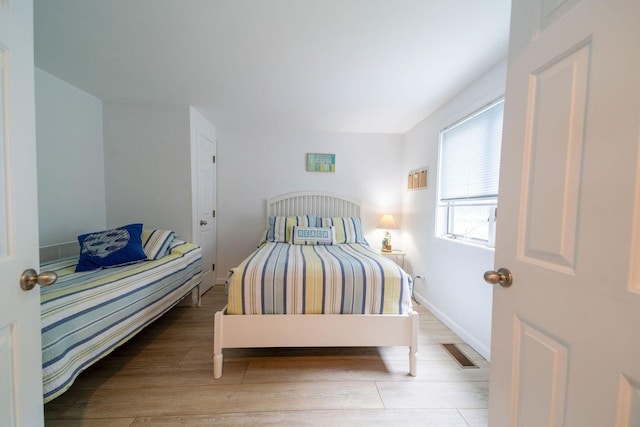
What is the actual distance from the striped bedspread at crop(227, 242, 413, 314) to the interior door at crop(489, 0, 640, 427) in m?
0.84

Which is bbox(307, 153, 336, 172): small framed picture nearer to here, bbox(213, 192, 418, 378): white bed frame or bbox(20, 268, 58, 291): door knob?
bbox(213, 192, 418, 378): white bed frame

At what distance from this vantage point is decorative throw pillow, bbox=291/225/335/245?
8.93ft

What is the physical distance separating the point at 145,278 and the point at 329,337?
144 cm

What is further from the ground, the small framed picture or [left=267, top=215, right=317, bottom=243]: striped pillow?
the small framed picture

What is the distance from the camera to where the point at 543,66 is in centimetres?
65

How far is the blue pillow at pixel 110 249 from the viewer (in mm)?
1790

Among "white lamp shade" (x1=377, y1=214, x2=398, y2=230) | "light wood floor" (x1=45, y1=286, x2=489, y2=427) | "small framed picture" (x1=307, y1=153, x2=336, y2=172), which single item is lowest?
"light wood floor" (x1=45, y1=286, x2=489, y2=427)

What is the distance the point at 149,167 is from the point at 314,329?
2531 millimetres

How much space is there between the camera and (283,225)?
2934mm

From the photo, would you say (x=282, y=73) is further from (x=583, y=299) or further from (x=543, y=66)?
(x=583, y=299)

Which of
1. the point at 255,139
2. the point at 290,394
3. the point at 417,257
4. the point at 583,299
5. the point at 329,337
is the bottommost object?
the point at 290,394

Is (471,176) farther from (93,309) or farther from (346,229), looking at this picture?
(93,309)

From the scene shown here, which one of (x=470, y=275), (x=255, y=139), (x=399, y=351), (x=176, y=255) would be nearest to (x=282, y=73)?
(x=255, y=139)

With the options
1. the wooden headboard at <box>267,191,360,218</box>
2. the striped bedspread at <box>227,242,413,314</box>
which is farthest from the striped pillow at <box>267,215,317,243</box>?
the striped bedspread at <box>227,242,413,314</box>
